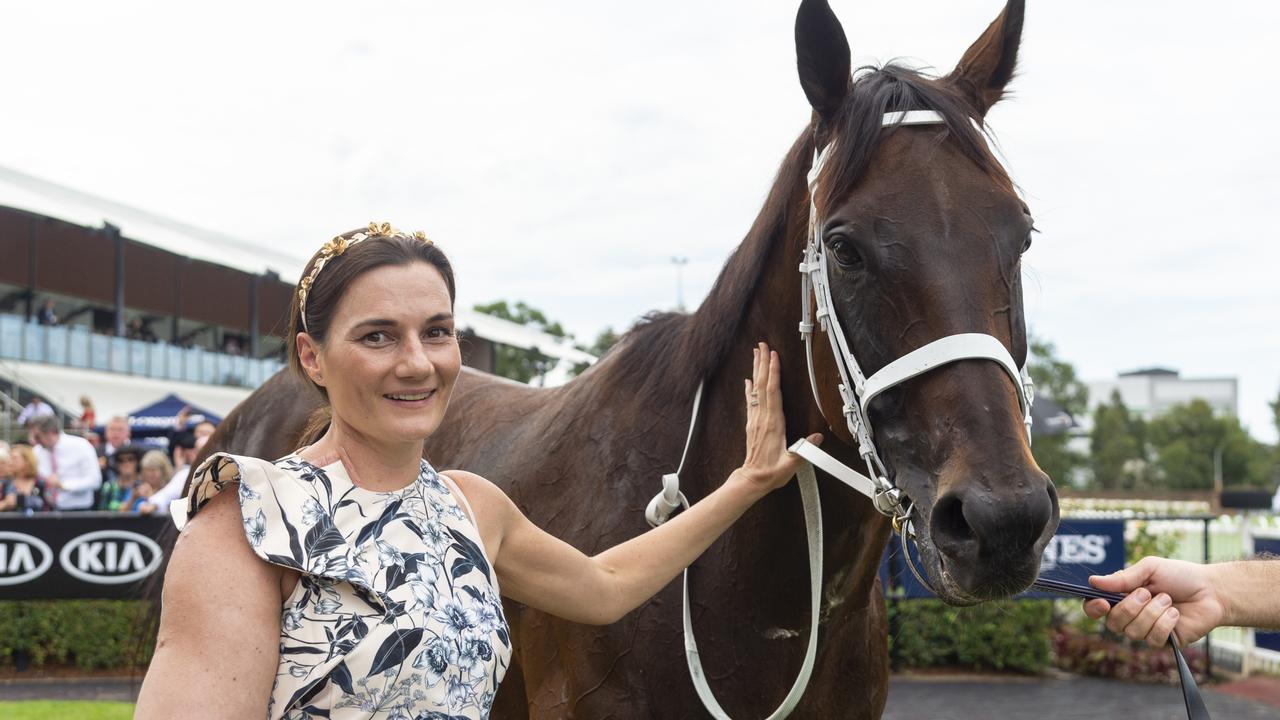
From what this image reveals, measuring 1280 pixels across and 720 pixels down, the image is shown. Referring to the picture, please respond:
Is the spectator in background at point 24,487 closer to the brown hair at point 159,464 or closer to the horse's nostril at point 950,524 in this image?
the brown hair at point 159,464

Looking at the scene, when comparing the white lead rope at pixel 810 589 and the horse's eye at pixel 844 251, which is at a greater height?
the horse's eye at pixel 844 251

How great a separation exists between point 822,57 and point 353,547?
1517 mm

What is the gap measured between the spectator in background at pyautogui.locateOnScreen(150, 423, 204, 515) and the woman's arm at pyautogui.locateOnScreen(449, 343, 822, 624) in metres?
5.79

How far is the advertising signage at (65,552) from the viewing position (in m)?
8.43

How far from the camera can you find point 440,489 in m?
1.99

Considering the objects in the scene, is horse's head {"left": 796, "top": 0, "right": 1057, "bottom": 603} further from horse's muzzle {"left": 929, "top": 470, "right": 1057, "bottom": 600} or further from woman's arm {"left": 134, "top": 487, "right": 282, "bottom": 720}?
woman's arm {"left": 134, "top": 487, "right": 282, "bottom": 720}

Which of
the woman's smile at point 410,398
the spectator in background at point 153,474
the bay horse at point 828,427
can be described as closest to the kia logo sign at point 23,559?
the spectator in background at point 153,474

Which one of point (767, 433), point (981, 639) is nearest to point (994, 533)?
point (767, 433)

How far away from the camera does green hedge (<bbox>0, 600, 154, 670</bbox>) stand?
9.62 meters

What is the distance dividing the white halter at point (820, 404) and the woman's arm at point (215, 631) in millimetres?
1170

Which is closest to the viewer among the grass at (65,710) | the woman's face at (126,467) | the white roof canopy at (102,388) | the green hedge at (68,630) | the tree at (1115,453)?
the grass at (65,710)

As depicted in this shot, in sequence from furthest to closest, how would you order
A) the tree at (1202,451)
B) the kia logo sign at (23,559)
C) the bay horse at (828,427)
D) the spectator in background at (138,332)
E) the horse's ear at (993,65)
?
the tree at (1202,451) < the spectator in background at (138,332) < the kia logo sign at (23,559) < the horse's ear at (993,65) < the bay horse at (828,427)

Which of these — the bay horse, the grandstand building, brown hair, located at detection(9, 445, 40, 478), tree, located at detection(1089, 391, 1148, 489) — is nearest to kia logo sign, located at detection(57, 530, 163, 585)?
brown hair, located at detection(9, 445, 40, 478)

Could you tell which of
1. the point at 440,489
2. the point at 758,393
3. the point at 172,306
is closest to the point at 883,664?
the point at 758,393
